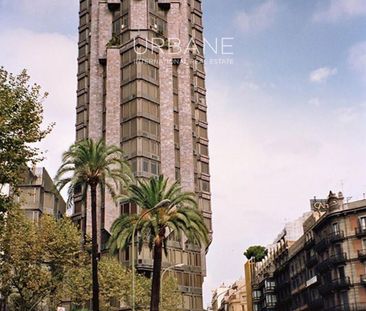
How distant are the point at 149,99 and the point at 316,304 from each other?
36.8 metres

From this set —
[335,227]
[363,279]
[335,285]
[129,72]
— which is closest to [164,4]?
[129,72]

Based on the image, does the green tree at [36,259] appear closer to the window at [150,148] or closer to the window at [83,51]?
the window at [150,148]

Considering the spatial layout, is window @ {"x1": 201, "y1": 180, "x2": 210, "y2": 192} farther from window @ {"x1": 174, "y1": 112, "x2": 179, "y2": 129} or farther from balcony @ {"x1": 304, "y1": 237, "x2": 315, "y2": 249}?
balcony @ {"x1": 304, "y1": 237, "x2": 315, "y2": 249}

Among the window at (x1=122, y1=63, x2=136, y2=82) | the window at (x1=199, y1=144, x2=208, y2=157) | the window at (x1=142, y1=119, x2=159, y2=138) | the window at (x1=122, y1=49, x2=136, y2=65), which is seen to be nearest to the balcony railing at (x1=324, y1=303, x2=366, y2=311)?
the window at (x1=199, y1=144, x2=208, y2=157)

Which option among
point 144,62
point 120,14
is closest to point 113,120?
point 144,62

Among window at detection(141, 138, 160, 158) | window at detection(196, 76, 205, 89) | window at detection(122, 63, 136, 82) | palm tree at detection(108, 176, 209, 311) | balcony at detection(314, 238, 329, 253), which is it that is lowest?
palm tree at detection(108, 176, 209, 311)

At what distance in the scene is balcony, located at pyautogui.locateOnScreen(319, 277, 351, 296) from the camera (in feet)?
242

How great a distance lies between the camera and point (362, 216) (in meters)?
74.1

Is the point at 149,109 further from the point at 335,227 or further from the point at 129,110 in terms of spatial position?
the point at 335,227

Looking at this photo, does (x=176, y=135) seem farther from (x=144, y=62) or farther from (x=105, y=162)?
(x=105, y=162)

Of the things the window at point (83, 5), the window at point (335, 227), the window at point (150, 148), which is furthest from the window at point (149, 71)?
the window at point (335, 227)

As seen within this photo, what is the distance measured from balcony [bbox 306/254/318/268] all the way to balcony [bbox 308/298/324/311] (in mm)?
4877

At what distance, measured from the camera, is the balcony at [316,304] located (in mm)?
81037

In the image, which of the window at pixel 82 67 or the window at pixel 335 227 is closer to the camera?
the window at pixel 335 227
